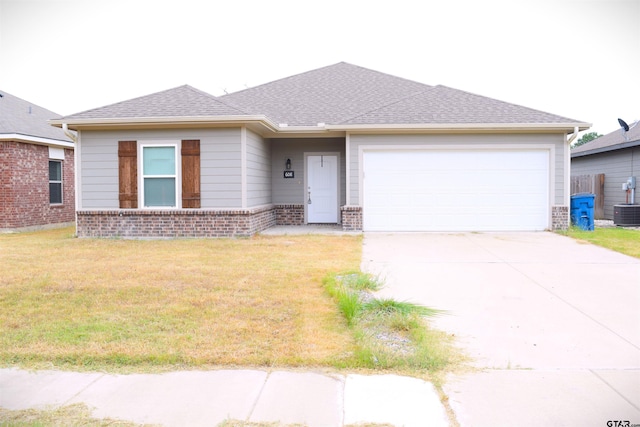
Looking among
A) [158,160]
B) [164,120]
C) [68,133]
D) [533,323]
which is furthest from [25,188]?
[533,323]

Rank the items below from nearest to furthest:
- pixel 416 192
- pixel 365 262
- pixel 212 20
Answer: pixel 365 262
pixel 212 20
pixel 416 192

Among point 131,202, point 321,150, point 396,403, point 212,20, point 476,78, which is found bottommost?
point 396,403

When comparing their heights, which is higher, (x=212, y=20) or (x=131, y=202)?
(x=212, y=20)

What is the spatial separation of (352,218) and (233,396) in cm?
1025

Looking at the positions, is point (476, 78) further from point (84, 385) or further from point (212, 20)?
point (84, 385)

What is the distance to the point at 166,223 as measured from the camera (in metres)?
12.8

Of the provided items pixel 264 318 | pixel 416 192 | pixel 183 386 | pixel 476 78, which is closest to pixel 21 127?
pixel 416 192

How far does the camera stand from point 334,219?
16297 millimetres

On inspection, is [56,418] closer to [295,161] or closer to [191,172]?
[191,172]

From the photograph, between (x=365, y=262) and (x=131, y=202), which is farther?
(x=131, y=202)

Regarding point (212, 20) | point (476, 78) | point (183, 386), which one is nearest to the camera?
point (183, 386)

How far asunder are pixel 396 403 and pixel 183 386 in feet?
5.03

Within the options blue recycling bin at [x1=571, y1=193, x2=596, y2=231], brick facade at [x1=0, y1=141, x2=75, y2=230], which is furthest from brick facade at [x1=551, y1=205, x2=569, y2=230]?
brick facade at [x1=0, y1=141, x2=75, y2=230]

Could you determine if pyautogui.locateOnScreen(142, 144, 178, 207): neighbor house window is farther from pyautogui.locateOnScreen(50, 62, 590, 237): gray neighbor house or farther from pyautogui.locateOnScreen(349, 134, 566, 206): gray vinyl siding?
pyautogui.locateOnScreen(349, 134, 566, 206): gray vinyl siding
